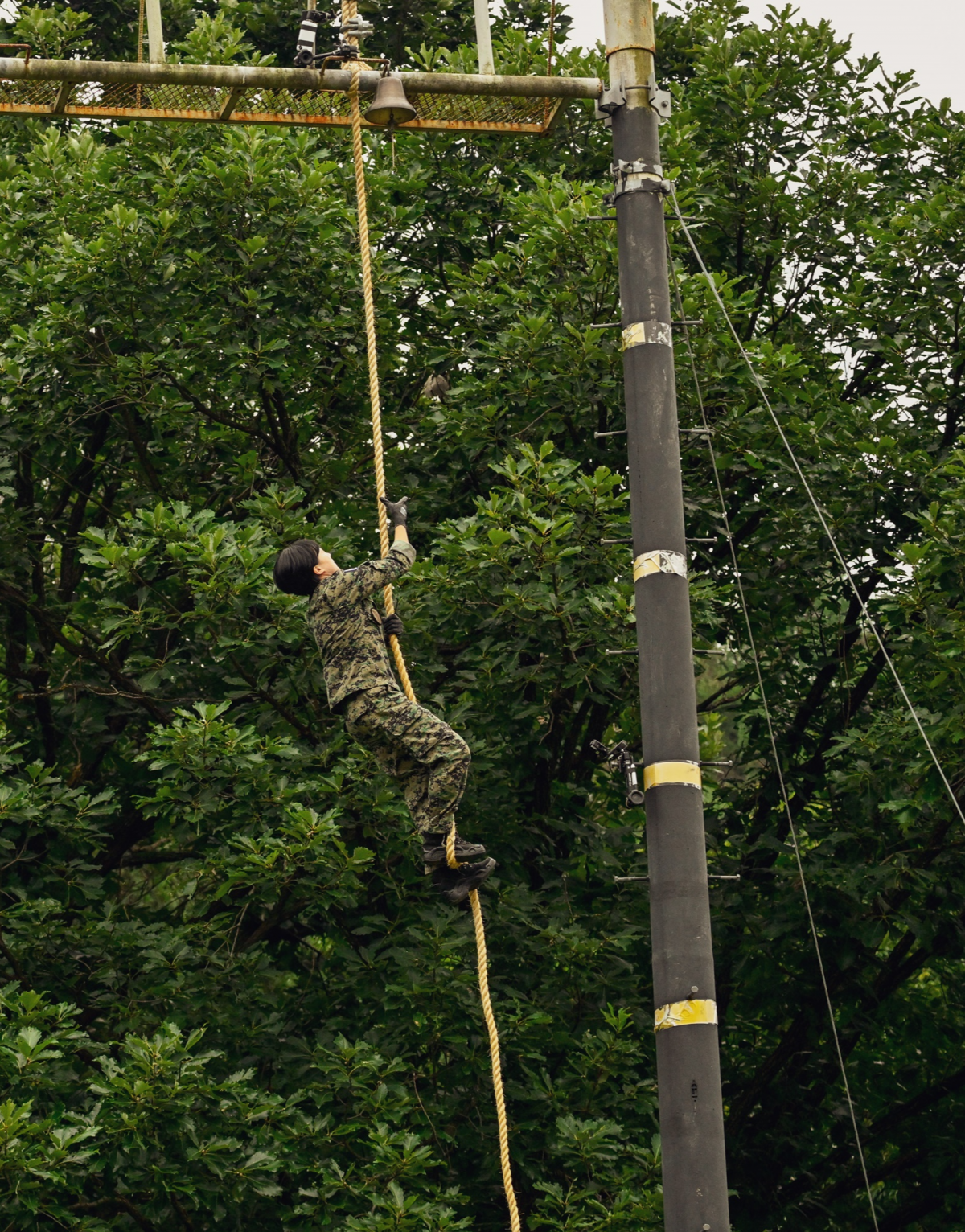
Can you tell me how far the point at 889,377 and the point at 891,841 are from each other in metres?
3.21

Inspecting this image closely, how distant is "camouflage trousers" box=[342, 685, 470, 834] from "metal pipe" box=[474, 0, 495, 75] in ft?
8.25

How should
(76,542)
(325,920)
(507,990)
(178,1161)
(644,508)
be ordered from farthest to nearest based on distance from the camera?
(76,542) → (325,920) → (507,990) → (178,1161) → (644,508)

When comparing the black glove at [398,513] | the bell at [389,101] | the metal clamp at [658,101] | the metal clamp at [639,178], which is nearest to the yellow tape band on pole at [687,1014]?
the black glove at [398,513]

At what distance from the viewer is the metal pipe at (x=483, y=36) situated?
683 cm

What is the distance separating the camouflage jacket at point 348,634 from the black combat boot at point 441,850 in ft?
2.04

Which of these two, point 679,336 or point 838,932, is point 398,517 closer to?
point 679,336

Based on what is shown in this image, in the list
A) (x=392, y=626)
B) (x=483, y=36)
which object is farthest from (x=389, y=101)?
(x=392, y=626)

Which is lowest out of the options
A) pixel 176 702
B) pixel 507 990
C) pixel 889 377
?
pixel 507 990

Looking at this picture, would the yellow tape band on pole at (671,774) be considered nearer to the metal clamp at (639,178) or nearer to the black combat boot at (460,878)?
the black combat boot at (460,878)

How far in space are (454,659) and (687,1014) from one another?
5414 millimetres

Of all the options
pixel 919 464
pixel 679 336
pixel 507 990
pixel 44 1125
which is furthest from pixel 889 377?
pixel 44 1125

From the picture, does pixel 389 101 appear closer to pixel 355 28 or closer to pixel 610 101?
pixel 355 28

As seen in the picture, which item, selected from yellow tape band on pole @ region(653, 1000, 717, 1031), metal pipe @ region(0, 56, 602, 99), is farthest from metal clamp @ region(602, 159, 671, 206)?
yellow tape band on pole @ region(653, 1000, 717, 1031)

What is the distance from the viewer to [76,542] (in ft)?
37.5
